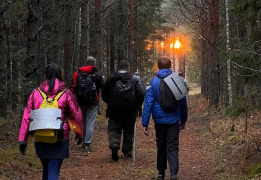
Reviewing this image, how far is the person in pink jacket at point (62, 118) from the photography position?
4.27 meters

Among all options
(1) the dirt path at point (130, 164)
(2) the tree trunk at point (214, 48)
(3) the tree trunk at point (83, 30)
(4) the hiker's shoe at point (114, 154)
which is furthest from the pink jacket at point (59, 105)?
(2) the tree trunk at point (214, 48)

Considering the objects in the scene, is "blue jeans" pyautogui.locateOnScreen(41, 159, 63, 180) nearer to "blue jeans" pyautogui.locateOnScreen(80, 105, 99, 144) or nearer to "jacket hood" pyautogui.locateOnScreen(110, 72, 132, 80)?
"jacket hood" pyautogui.locateOnScreen(110, 72, 132, 80)

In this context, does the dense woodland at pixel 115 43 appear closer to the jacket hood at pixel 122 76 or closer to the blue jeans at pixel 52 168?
the jacket hood at pixel 122 76

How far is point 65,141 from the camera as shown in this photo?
4.37 m

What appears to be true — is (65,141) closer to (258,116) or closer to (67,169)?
(67,169)

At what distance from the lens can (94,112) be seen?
8562 mm

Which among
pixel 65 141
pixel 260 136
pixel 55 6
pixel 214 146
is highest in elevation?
pixel 55 6

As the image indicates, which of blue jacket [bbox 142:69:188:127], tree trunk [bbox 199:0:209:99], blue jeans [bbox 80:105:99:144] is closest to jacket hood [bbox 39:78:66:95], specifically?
blue jacket [bbox 142:69:188:127]

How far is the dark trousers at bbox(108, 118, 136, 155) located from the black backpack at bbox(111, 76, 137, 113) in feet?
1.28

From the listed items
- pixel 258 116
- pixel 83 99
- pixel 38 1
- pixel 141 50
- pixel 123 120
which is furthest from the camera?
pixel 141 50

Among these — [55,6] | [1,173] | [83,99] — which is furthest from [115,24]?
[1,173]

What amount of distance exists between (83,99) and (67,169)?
1.87 m

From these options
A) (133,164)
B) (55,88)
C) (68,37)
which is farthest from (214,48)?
(55,88)

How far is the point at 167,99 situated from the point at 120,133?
85.0 inches
